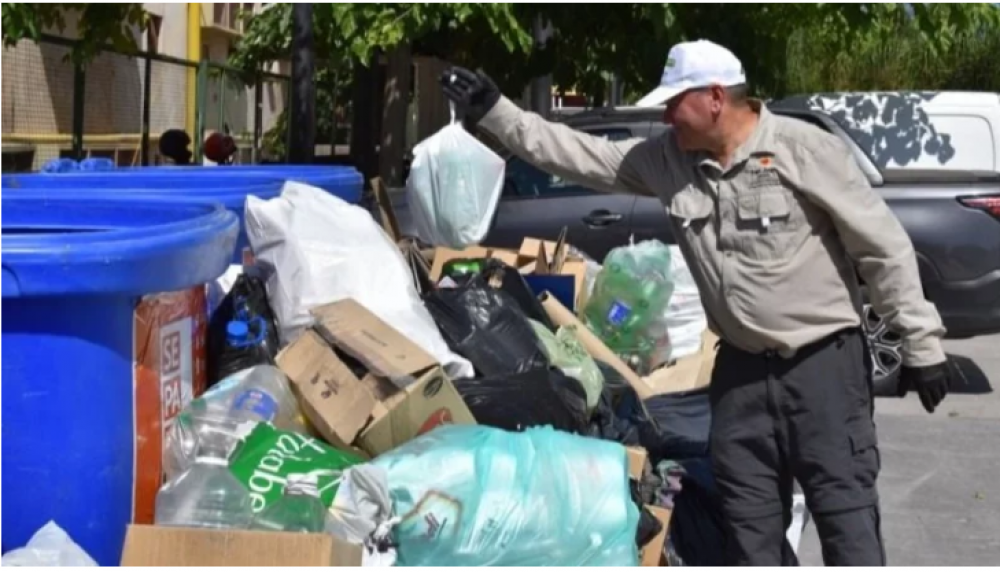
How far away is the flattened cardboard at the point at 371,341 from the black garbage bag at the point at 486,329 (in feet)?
1.52

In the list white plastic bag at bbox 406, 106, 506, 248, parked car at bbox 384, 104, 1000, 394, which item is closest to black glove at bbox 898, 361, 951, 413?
white plastic bag at bbox 406, 106, 506, 248

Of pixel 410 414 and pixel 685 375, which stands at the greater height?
pixel 410 414

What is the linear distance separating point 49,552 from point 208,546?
0.35 meters

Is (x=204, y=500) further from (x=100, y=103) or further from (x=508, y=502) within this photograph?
(x=100, y=103)

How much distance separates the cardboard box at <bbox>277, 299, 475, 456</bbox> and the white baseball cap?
105cm

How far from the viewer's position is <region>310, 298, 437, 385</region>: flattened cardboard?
393 cm

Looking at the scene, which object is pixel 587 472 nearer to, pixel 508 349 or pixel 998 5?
pixel 508 349

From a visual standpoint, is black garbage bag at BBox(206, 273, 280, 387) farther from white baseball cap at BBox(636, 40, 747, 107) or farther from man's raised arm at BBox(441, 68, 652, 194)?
white baseball cap at BBox(636, 40, 747, 107)

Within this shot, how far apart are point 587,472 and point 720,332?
558mm

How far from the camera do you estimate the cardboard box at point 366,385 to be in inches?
151

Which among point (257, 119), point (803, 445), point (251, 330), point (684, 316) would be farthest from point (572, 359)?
point (257, 119)

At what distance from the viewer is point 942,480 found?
20.4 ft

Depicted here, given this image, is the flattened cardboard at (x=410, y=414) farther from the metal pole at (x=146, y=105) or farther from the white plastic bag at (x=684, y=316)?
the metal pole at (x=146, y=105)

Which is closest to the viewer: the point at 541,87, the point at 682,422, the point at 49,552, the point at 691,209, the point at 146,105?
the point at 49,552
